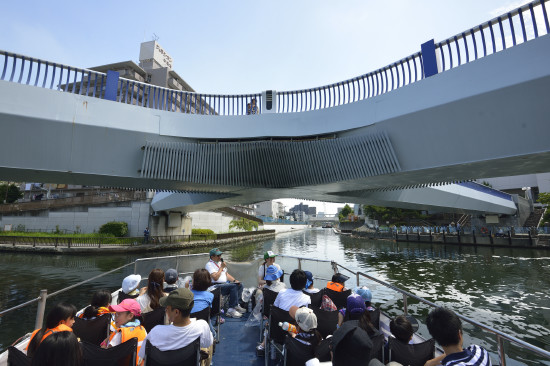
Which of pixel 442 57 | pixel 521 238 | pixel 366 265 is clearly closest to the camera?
pixel 442 57

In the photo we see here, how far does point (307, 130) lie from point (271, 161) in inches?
74.6

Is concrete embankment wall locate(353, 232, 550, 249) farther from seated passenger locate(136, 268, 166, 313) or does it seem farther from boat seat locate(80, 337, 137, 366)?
boat seat locate(80, 337, 137, 366)

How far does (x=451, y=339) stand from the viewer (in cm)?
237

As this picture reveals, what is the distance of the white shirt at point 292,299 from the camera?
394 cm

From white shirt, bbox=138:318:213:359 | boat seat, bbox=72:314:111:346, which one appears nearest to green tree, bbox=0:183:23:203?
boat seat, bbox=72:314:111:346

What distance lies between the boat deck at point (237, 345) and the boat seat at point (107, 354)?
7.42 ft

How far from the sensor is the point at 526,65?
6008 mm

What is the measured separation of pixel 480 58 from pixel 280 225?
7883 centimetres

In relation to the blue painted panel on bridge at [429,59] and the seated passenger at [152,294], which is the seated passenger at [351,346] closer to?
the seated passenger at [152,294]

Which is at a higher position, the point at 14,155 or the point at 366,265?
the point at 14,155

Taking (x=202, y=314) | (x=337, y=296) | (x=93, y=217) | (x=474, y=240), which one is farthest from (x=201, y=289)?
(x=474, y=240)

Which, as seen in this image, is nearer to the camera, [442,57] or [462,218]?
[442,57]

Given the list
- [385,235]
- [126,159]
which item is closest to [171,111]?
[126,159]

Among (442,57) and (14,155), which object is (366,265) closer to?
(442,57)
